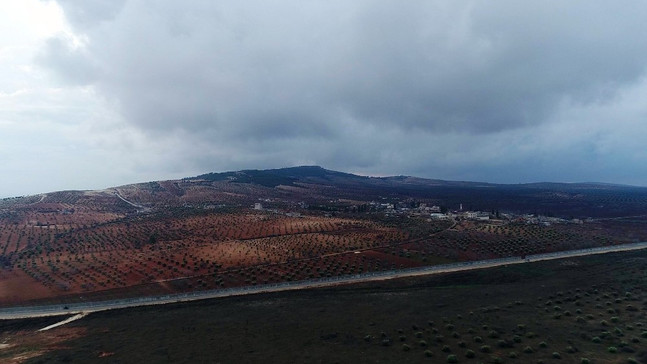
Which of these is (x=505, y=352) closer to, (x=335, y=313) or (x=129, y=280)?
(x=335, y=313)

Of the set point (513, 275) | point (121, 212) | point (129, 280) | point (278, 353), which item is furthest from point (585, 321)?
point (121, 212)

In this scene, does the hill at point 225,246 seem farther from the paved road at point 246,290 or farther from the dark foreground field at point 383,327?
the dark foreground field at point 383,327

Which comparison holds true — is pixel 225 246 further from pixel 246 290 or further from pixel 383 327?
pixel 383 327

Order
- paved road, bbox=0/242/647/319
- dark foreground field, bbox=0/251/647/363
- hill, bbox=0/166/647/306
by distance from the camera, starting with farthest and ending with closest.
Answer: hill, bbox=0/166/647/306, paved road, bbox=0/242/647/319, dark foreground field, bbox=0/251/647/363

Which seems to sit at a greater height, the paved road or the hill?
the hill

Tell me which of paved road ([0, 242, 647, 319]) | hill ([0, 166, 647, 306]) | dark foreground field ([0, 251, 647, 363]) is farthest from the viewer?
hill ([0, 166, 647, 306])

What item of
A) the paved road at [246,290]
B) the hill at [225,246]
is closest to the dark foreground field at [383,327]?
the paved road at [246,290]

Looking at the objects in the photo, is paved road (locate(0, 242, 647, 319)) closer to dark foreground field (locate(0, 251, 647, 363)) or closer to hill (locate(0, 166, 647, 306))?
dark foreground field (locate(0, 251, 647, 363))

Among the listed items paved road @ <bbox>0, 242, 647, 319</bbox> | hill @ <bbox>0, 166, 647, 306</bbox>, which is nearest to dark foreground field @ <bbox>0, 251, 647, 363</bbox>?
paved road @ <bbox>0, 242, 647, 319</bbox>
